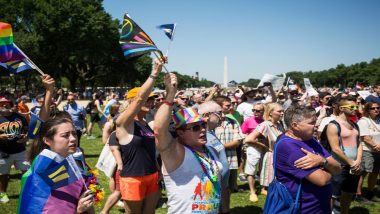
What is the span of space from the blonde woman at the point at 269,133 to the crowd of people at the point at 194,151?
0.06ft

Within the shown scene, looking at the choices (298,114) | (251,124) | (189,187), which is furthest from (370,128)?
(189,187)

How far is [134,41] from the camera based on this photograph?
3.47 m

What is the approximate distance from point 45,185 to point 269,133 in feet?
14.5

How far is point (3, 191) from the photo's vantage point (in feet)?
22.6

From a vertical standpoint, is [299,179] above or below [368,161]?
above

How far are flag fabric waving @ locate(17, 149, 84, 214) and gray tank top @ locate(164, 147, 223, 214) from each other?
0.86 meters

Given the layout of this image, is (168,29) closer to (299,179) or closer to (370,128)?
(299,179)

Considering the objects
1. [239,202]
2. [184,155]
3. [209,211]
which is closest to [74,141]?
[184,155]

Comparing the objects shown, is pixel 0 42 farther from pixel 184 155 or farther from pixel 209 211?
pixel 209 211

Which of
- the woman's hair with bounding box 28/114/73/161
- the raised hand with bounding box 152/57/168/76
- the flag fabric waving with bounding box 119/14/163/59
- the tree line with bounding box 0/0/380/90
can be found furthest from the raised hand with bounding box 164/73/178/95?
the tree line with bounding box 0/0/380/90

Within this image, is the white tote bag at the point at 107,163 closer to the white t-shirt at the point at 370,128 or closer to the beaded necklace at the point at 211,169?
the beaded necklace at the point at 211,169

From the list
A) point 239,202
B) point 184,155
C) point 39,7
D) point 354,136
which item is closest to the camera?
point 184,155

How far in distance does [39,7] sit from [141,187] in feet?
146

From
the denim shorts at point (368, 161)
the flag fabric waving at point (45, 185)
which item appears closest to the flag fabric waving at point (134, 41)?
the flag fabric waving at point (45, 185)
